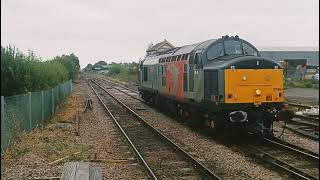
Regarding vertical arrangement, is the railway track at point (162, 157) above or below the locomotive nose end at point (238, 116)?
below

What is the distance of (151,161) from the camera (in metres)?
12.2

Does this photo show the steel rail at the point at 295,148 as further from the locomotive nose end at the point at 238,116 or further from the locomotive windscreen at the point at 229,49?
the locomotive windscreen at the point at 229,49

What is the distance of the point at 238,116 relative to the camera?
14141mm

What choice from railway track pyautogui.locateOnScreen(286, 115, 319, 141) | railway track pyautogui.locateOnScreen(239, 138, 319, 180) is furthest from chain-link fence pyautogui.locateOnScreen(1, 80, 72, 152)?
railway track pyautogui.locateOnScreen(286, 115, 319, 141)

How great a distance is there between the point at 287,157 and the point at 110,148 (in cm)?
491

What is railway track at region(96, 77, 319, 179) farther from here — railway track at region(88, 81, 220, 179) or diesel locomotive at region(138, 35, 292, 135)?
railway track at region(88, 81, 220, 179)

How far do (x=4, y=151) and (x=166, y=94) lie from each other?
10420 millimetres

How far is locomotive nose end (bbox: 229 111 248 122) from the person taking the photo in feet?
46.4

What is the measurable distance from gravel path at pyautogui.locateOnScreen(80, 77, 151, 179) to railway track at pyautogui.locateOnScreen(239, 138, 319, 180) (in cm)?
308

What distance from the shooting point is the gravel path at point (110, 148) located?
1080 centimetres

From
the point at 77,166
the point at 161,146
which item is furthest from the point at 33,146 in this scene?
the point at 77,166

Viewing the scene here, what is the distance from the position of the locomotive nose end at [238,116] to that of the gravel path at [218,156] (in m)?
0.84

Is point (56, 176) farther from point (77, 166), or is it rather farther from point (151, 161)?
point (151, 161)

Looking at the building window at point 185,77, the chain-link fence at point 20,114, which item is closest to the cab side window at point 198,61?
the building window at point 185,77
